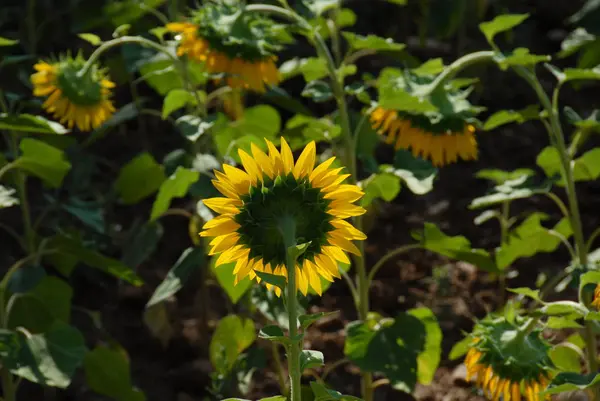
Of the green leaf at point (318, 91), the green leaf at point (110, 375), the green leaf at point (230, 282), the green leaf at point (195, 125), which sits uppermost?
the green leaf at point (318, 91)

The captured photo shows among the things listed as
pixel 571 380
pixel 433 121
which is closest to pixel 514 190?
pixel 433 121

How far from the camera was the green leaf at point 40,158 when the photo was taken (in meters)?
2.37

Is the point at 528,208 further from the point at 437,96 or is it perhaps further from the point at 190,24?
the point at 190,24

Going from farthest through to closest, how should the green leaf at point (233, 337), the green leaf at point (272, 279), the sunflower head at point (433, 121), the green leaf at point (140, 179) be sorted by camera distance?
the green leaf at point (140, 179)
the green leaf at point (233, 337)
the sunflower head at point (433, 121)
the green leaf at point (272, 279)

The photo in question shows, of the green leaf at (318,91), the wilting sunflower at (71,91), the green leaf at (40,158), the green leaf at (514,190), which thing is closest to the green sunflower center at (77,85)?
the wilting sunflower at (71,91)

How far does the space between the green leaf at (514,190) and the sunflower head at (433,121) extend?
0.11 m

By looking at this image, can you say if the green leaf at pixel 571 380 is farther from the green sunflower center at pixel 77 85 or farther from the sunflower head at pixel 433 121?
the green sunflower center at pixel 77 85

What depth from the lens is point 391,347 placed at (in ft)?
7.41

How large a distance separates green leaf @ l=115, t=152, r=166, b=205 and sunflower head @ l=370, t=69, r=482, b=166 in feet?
2.34

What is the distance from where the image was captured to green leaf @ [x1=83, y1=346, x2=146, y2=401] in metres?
2.49

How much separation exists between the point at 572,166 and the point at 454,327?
65 centimetres

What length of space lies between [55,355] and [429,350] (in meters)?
0.81

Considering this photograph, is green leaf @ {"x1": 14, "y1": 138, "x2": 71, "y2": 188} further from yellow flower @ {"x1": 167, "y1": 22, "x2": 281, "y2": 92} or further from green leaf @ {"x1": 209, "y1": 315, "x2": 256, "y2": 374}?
green leaf @ {"x1": 209, "y1": 315, "x2": 256, "y2": 374}

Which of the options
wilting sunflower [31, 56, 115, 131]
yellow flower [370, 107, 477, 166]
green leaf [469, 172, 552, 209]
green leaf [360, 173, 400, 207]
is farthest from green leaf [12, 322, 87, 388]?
A: green leaf [469, 172, 552, 209]
